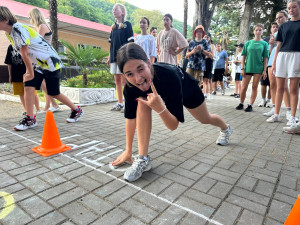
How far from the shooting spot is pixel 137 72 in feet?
5.89

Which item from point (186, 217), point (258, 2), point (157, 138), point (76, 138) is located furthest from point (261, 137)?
point (258, 2)

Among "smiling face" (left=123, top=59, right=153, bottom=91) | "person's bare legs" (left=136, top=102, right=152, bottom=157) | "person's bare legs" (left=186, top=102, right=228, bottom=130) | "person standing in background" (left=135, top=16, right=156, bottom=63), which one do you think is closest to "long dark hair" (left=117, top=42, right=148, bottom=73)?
"smiling face" (left=123, top=59, right=153, bottom=91)

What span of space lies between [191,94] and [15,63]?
3.50 metres

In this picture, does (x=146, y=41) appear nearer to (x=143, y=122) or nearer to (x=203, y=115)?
(x=203, y=115)

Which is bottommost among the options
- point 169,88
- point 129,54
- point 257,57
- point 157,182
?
point 157,182

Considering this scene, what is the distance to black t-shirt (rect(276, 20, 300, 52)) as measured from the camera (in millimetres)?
3639

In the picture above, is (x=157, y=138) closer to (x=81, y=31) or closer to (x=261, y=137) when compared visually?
(x=261, y=137)

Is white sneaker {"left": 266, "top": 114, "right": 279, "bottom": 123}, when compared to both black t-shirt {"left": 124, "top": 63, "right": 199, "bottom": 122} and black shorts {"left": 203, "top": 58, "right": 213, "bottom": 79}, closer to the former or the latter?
black shorts {"left": 203, "top": 58, "right": 213, "bottom": 79}

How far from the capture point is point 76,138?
327cm

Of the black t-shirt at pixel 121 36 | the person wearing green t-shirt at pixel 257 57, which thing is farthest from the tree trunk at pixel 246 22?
the black t-shirt at pixel 121 36

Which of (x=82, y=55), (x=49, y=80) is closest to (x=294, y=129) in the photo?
(x=49, y=80)

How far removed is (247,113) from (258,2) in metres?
20.3

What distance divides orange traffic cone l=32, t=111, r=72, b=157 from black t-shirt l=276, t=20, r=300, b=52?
3.95m

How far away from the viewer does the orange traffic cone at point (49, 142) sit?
105 inches
